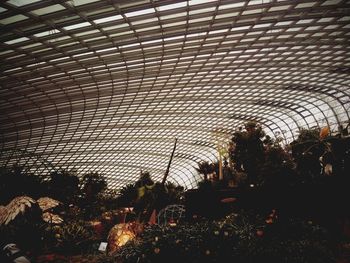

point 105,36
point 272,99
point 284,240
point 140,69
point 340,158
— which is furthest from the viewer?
point 272,99

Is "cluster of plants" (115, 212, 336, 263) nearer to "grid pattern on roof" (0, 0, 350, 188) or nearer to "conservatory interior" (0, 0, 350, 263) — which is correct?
"conservatory interior" (0, 0, 350, 263)

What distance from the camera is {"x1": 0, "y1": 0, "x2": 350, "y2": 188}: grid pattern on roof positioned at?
516 inches

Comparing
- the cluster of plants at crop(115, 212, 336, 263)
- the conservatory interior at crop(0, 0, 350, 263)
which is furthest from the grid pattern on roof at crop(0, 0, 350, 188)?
the cluster of plants at crop(115, 212, 336, 263)

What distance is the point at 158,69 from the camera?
20781mm

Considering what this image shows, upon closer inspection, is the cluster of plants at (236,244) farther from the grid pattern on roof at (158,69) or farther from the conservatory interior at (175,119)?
the grid pattern on roof at (158,69)

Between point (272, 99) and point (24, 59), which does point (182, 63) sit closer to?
point (24, 59)

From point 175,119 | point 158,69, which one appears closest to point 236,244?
point 158,69

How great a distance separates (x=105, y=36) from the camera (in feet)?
47.7

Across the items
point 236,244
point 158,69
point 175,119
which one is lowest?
point 236,244

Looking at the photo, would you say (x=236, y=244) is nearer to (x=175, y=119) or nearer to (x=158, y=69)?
(x=158, y=69)

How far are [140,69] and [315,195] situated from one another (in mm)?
15404

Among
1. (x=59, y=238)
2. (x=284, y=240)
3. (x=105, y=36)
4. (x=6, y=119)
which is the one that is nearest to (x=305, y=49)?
(x=105, y=36)

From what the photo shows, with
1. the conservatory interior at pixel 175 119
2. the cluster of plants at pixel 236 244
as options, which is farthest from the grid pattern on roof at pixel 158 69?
the cluster of plants at pixel 236 244

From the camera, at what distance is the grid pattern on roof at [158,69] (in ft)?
43.0
